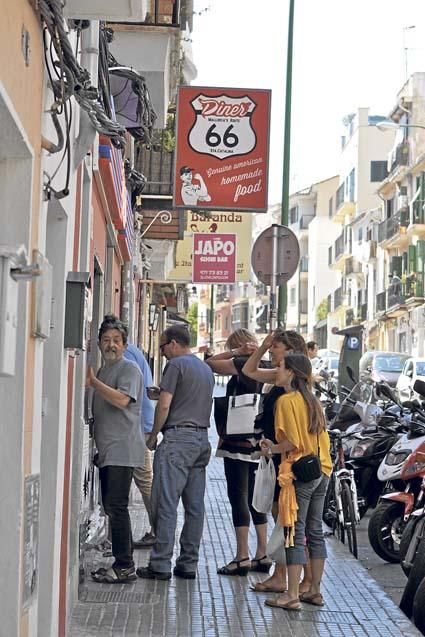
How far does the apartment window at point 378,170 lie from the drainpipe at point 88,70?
72.6 metres

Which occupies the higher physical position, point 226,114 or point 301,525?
point 226,114

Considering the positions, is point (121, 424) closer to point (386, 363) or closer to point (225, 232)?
point (225, 232)

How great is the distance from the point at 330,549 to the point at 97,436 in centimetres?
336

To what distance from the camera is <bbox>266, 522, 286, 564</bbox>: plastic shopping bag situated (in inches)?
343

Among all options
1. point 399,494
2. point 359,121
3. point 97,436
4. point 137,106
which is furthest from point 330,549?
point 359,121

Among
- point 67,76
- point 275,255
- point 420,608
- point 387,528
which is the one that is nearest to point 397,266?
point 275,255

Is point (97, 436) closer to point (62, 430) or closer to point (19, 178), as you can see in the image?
point (62, 430)

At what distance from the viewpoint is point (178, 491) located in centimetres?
978

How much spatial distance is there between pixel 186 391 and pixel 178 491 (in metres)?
0.78

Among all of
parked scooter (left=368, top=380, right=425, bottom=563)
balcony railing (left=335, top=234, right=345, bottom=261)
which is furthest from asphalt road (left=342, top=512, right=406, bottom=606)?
balcony railing (left=335, top=234, right=345, bottom=261)

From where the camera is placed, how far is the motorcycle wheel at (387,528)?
11.3 metres

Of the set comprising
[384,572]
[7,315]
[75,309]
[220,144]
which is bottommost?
[384,572]

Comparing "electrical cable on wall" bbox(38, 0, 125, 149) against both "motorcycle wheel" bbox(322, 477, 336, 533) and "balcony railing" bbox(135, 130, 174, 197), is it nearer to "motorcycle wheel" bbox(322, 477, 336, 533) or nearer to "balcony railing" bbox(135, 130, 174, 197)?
"motorcycle wheel" bbox(322, 477, 336, 533)

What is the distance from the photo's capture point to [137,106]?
1133 cm
